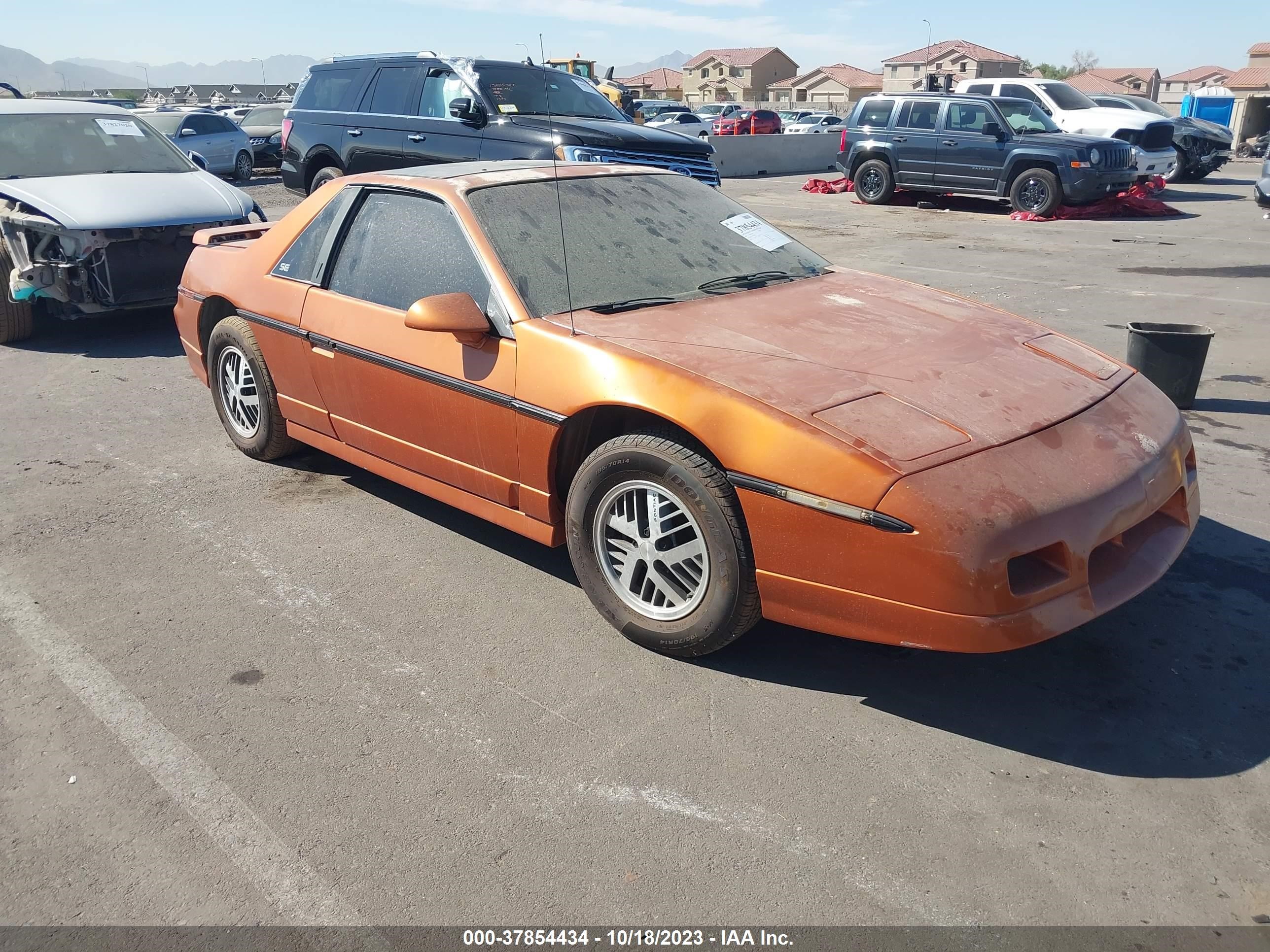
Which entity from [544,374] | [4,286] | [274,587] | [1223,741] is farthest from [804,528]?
[4,286]

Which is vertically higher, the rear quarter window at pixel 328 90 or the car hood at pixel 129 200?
the rear quarter window at pixel 328 90

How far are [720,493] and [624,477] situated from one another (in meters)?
0.38

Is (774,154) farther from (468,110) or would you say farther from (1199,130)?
(468,110)

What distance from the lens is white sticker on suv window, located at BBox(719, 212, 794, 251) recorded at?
445cm

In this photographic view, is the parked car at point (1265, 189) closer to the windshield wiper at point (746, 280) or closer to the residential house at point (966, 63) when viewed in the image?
the windshield wiper at point (746, 280)

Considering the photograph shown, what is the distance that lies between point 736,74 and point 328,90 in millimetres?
98759

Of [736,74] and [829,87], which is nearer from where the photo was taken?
[829,87]

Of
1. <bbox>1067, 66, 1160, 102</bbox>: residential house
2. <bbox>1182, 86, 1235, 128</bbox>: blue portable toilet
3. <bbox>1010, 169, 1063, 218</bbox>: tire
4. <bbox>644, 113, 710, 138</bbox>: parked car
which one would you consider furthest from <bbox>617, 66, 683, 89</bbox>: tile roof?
<bbox>1010, 169, 1063, 218</bbox>: tire

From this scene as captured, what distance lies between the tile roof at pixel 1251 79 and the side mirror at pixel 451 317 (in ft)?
210

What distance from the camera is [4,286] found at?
7.63m

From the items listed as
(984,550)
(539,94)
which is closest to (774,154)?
(539,94)

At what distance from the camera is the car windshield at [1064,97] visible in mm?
18469

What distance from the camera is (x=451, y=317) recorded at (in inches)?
140

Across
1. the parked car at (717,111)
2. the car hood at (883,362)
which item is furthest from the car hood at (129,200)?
the parked car at (717,111)
